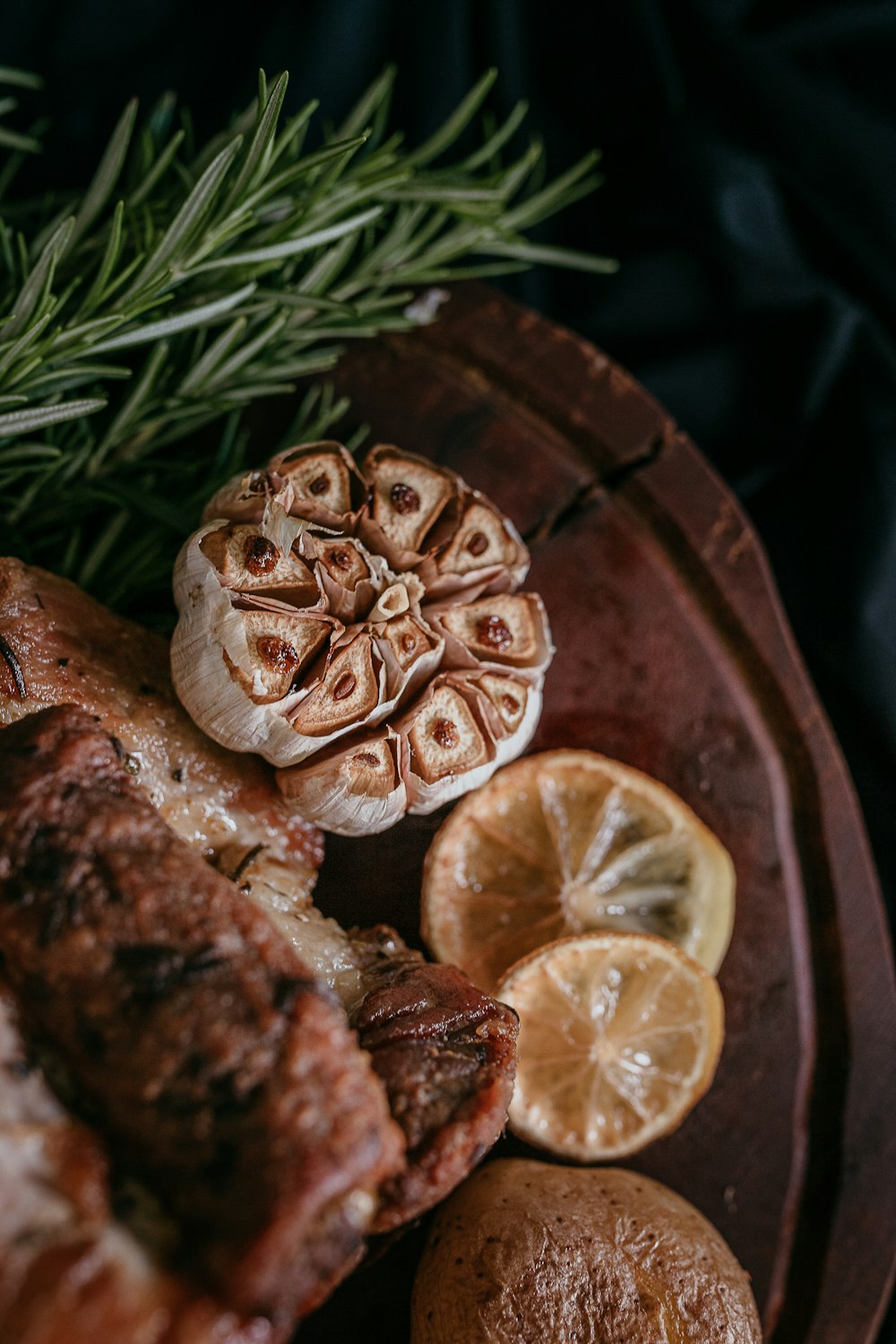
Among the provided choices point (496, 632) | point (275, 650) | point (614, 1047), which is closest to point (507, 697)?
point (496, 632)

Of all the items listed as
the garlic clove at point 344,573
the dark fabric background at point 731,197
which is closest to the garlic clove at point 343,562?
the garlic clove at point 344,573

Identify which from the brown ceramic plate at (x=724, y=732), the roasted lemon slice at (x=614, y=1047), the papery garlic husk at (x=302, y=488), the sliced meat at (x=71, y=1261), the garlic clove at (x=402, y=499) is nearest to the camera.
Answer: the sliced meat at (x=71, y=1261)

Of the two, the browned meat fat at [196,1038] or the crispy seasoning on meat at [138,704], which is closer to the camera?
the browned meat fat at [196,1038]

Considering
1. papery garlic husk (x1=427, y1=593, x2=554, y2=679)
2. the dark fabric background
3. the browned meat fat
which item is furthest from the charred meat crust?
the dark fabric background

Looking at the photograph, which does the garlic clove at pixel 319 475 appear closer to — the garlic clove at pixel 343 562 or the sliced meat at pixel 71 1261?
the garlic clove at pixel 343 562

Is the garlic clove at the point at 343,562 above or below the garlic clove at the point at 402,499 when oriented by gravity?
below

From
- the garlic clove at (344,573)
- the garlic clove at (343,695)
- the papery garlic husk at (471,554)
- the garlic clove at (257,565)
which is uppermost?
the papery garlic husk at (471,554)

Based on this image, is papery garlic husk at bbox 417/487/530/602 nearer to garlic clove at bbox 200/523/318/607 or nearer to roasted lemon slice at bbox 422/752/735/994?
garlic clove at bbox 200/523/318/607

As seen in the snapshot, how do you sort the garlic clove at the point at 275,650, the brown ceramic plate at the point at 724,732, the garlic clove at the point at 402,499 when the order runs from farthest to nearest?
the brown ceramic plate at the point at 724,732 < the garlic clove at the point at 402,499 < the garlic clove at the point at 275,650
